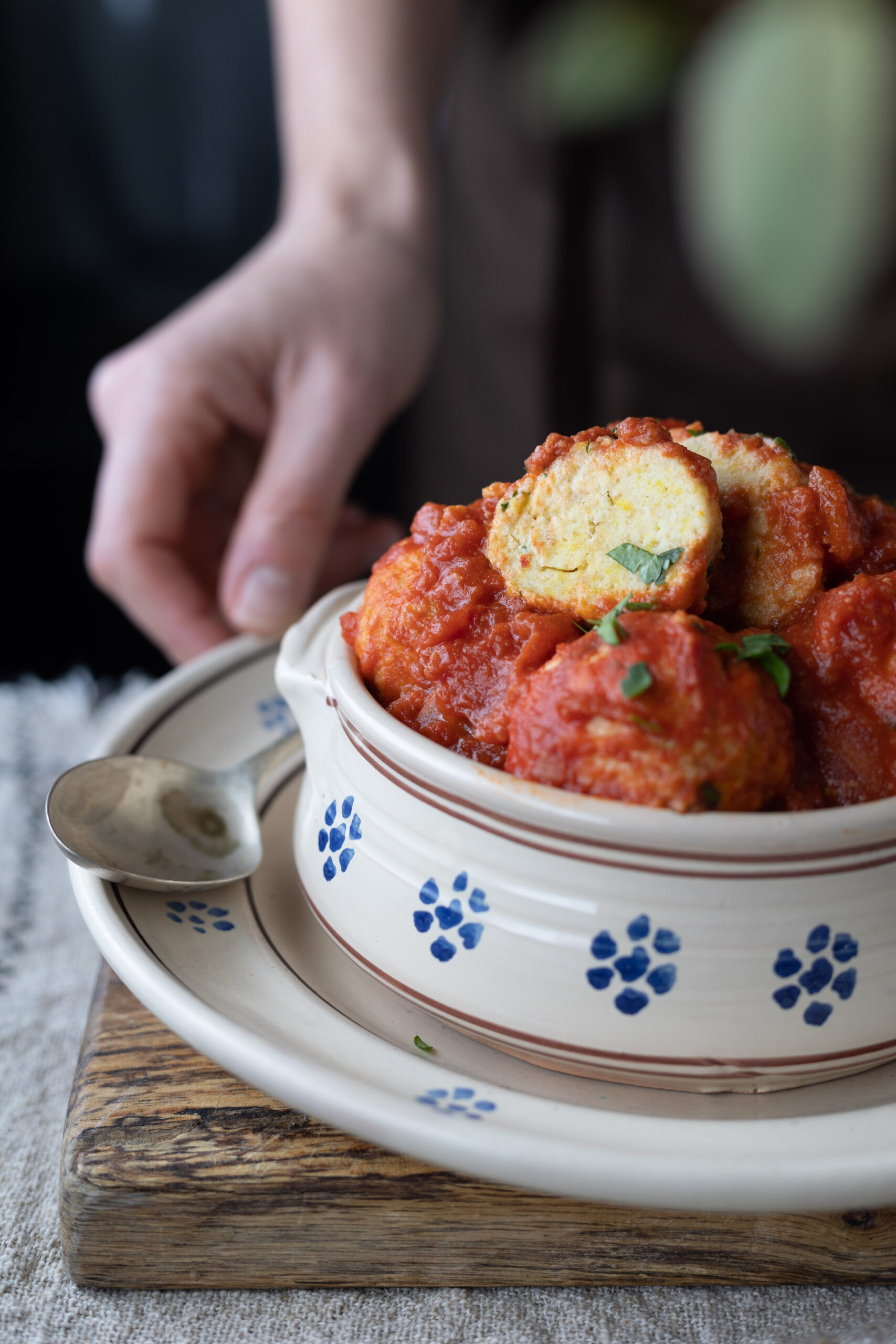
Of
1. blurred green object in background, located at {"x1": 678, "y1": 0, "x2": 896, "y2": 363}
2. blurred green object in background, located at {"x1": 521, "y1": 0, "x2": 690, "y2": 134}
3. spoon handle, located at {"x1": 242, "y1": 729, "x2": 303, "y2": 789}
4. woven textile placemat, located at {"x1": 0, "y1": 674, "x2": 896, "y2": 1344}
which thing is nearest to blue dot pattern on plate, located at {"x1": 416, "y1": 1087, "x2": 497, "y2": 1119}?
woven textile placemat, located at {"x1": 0, "y1": 674, "x2": 896, "y2": 1344}

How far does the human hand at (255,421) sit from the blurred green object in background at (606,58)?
1.15 m

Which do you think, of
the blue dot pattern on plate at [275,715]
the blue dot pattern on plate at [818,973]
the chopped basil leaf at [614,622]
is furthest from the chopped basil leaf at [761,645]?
the blue dot pattern on plate at [275,715]

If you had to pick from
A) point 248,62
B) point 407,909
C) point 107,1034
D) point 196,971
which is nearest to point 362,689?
point 407,909

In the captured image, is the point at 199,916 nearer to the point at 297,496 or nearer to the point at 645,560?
the point at 645,560

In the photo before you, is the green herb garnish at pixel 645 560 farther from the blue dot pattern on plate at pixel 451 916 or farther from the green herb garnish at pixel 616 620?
the blue dot pattern on plate at pixel 451 916

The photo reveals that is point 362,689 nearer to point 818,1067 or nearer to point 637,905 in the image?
point 637,905

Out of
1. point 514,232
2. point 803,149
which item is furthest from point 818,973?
point 514,232

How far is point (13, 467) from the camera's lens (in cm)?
430

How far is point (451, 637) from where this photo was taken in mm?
1302

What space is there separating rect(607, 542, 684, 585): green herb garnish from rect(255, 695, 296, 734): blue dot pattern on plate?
87 cm

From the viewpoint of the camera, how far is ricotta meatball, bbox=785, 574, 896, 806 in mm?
1167

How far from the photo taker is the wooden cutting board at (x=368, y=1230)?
118cm

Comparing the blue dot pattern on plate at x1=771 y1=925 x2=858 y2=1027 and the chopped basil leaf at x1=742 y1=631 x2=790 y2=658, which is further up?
the chopped basil leaf at x1=742 y1=631 x2=790 y2=658

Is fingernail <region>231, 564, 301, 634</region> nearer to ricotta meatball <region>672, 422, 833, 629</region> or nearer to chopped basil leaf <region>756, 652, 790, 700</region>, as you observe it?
ricotta meatball <region>672, 422, 833, 629</region>
